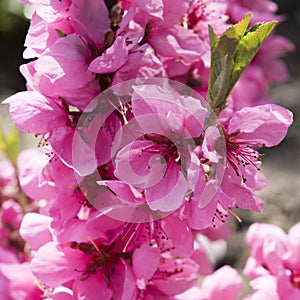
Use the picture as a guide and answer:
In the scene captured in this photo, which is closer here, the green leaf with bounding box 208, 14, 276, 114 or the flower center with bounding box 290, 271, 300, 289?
the green leaf with bounding box 208, 14, 276, 114

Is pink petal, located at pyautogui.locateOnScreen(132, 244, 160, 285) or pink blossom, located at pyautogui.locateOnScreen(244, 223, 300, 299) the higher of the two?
pink petal, located at pyautogui.locateOnScreen(132, 244, 160, 285)

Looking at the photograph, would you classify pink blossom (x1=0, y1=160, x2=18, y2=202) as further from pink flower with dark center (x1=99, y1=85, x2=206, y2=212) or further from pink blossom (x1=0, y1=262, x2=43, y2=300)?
pink flower with dark center (x1=99, y1=85, x2=206, y2=212)

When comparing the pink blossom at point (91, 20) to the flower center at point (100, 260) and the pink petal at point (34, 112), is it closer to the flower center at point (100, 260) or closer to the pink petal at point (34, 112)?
the pink petal at point (34, 112)

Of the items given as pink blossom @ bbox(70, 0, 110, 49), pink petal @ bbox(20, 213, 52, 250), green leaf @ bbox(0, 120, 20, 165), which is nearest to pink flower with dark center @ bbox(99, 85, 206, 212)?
pink blossom @ bbox(70, 0, 110, 49)

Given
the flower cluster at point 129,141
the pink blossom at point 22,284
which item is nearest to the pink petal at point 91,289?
the flower cluster at point 129,141

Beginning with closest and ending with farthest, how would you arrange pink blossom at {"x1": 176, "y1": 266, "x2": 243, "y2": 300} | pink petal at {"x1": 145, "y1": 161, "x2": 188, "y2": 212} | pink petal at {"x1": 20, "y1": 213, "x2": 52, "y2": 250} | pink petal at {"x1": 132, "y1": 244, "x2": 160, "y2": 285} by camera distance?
pink petal at {"x1": 145, "y1": 161, "x2": 188, "y2": 212} → pink petal at {"x1": 132, "y1": 244, "x2": 160, "y2": 285} → pink petal at {"x1": 20, "y1": 213, "x2": 52, "y2": 250} → pink blossom at {"x1": 176, "y1": 266, "x2": 243, "y2": 300}

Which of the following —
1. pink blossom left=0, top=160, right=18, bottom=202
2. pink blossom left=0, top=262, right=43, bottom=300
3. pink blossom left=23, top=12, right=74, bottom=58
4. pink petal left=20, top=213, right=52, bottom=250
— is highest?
pink blossom left=23, top=12, right=74, bottom=58

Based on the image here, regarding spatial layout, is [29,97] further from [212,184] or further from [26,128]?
[212,184]

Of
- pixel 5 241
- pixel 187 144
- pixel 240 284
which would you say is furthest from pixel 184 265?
pixel 5 241

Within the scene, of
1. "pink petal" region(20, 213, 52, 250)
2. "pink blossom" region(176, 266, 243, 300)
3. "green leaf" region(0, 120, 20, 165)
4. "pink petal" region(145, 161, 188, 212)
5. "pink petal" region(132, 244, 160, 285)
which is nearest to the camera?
"pink petal" region(145, 161, 188, 212)
